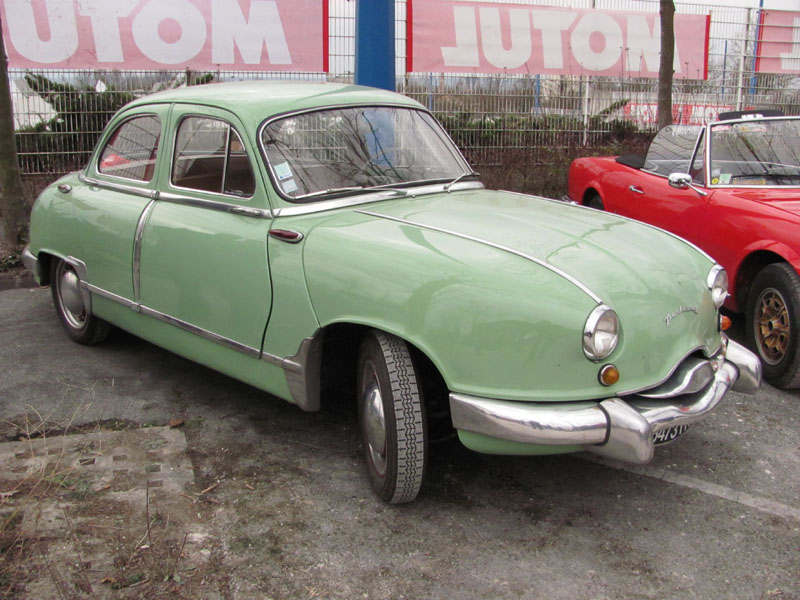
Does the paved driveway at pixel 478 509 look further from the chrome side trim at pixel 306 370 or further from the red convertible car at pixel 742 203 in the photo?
the red convertible car at pixel 742 203

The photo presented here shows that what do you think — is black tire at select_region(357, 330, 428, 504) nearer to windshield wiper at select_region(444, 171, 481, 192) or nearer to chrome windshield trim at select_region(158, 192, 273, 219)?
chrome windshield trim at select_region(158, 192, 273, 219)

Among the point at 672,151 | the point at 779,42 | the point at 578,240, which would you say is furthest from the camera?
the point at 779,42

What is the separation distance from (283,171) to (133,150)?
140cm

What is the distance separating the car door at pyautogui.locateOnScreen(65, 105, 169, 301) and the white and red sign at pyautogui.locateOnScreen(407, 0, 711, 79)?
A: 19.5 feet

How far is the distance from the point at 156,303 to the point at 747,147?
13.1 feet

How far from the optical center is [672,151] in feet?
20.0

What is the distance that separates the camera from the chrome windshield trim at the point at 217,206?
3.72 metres

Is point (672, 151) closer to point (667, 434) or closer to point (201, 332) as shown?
point (667, 434)

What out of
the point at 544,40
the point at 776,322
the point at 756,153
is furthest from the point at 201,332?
the point at 544,40

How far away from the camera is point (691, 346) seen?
10.4 feet

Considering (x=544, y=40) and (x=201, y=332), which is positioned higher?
(x=544, y=40)

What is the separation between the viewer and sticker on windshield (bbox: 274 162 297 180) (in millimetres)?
3762

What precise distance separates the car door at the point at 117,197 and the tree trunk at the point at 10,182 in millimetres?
2584

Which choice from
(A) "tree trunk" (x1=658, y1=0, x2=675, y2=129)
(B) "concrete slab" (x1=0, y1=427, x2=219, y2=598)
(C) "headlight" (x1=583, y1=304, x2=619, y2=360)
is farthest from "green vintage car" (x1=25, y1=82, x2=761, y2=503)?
(A) "tree trunk" (x1=658, y1=0, x2=675, y2=129)
